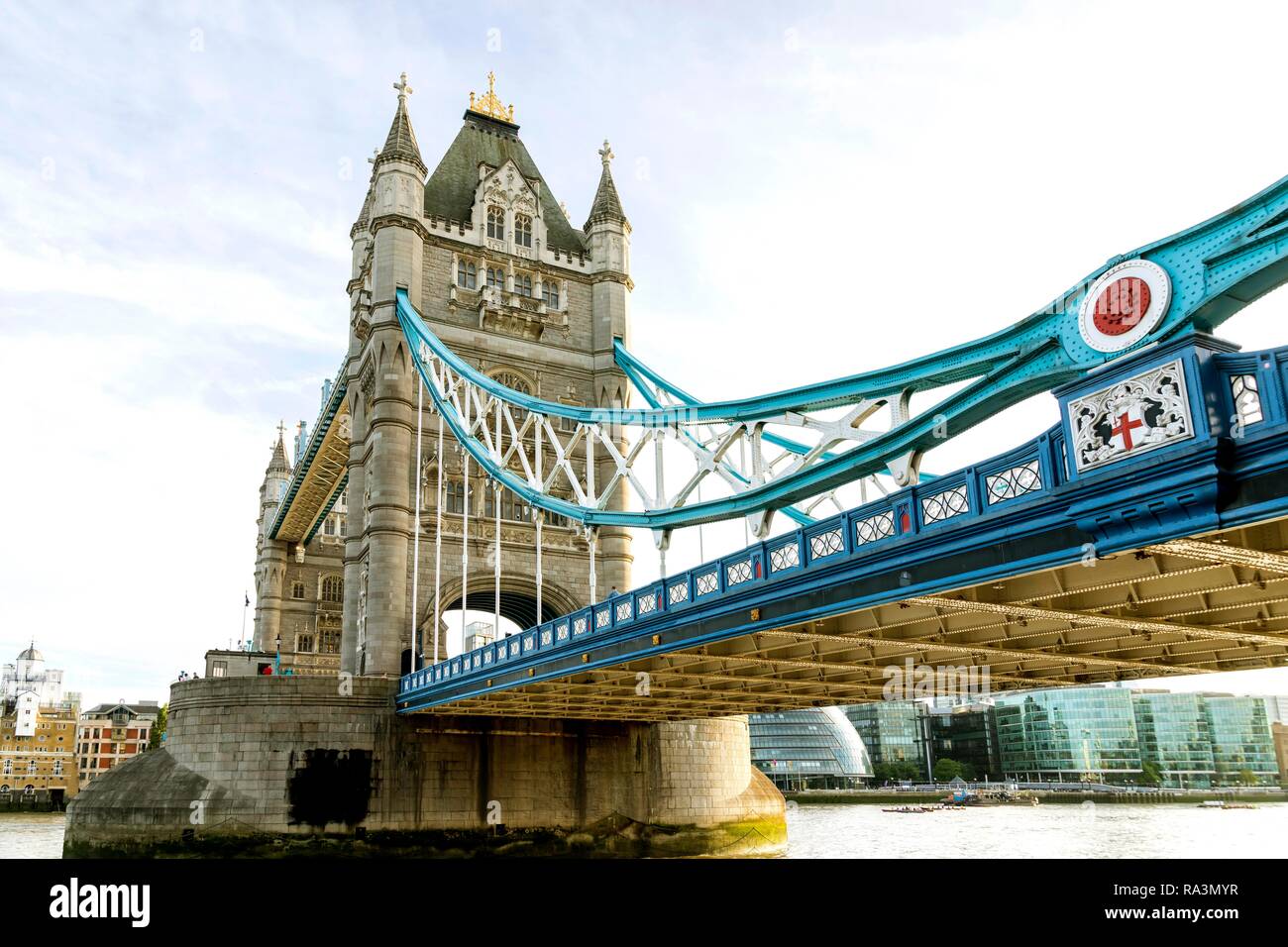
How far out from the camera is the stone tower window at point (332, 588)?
69.0 m

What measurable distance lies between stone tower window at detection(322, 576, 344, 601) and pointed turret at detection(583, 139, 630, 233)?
33.2m

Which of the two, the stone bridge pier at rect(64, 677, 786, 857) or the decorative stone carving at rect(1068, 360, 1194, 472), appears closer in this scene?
the decorative stone carving at rect(1068, 360, 1194, 472)

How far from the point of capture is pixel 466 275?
4384cm

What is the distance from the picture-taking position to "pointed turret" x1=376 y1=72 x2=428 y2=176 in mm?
42594

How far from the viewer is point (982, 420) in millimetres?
16656

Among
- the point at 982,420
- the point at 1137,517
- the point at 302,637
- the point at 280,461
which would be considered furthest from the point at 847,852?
the point at 280,461

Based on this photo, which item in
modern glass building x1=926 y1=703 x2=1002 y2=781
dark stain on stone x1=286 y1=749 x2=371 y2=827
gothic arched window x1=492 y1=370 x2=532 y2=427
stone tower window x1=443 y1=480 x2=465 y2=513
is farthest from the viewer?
modern glass building x1=926 y1=703 x2=1002 y2=781

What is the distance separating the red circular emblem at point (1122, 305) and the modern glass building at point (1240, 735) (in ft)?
364

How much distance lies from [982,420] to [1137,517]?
5.61 m

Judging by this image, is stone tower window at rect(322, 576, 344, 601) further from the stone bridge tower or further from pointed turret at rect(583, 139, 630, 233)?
pointed turret at rect(583, 139, 630, 233)

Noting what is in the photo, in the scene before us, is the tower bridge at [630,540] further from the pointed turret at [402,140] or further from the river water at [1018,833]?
the river water at [1018,833]

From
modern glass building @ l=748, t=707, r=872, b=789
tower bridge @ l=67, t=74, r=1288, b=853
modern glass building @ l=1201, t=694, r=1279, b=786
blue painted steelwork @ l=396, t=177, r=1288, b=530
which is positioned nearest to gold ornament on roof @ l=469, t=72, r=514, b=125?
tower bridge @ l=67, t=74, r=1288, b=853

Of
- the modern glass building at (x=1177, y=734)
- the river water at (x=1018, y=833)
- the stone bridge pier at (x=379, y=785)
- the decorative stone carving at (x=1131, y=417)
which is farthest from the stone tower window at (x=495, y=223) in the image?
the modern glass building at (x=1177, y=734)

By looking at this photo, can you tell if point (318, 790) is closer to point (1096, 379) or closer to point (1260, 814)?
point (1096, 379)
